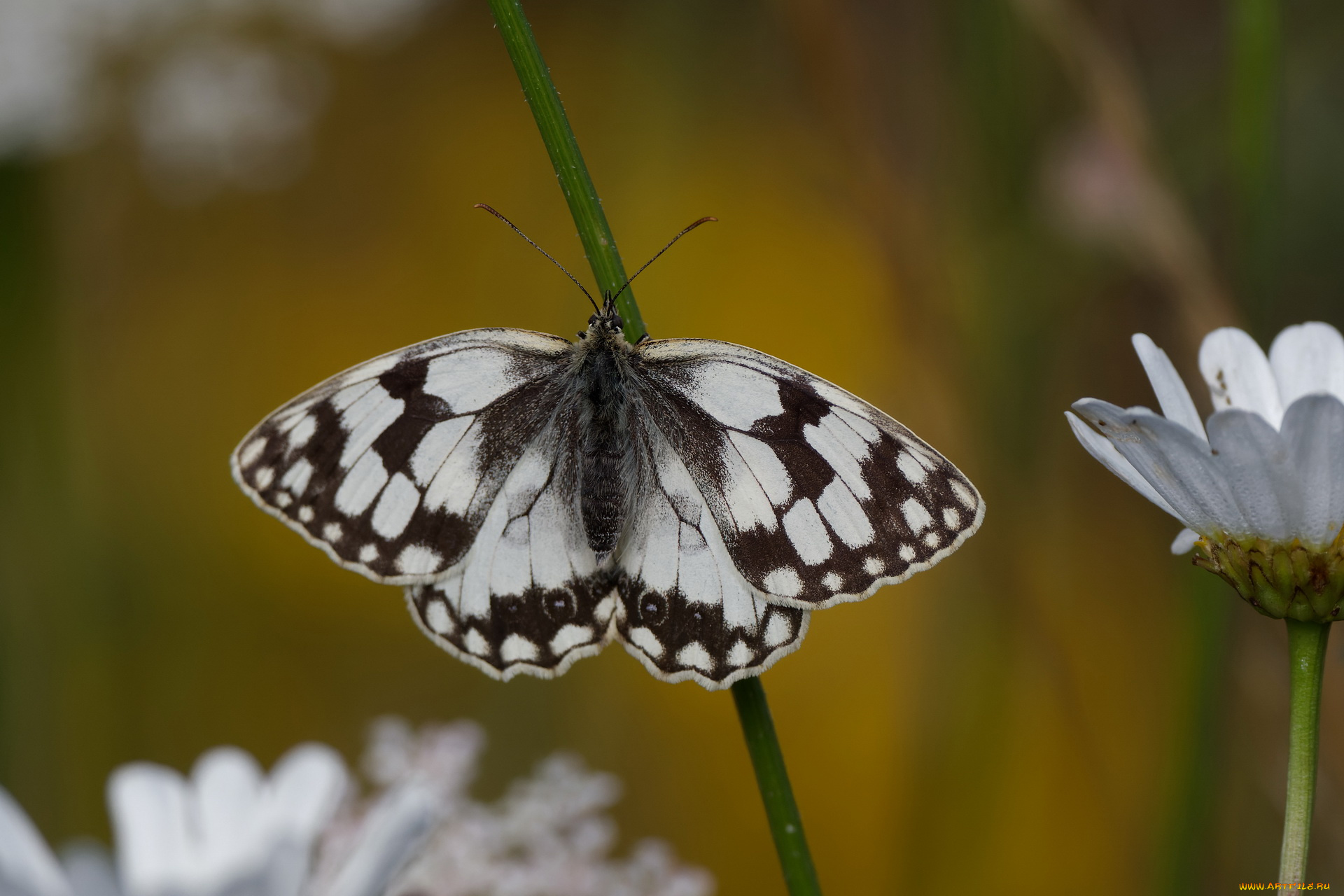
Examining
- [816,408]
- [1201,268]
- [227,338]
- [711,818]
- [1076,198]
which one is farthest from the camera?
[227,338]

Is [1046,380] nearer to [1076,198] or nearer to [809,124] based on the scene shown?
[1076,198]

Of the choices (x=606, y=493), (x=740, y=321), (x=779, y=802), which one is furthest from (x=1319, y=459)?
(x=740, y=321)

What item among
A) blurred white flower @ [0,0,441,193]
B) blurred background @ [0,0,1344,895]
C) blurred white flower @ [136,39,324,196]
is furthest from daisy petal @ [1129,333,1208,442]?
blurred white flower @ [136,39,324,196]

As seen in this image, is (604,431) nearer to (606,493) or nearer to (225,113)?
(606,493)

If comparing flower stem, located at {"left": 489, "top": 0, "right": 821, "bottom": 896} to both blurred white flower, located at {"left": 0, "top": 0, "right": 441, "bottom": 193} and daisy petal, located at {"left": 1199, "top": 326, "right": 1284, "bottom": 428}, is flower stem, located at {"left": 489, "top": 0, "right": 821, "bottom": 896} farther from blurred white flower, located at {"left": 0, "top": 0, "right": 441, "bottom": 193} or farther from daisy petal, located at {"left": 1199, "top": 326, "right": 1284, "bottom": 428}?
blurred white flower, located at {"left": 0, "top": 0, "right": 441, "bottom": 193}

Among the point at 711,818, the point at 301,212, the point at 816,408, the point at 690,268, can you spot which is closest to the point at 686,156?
the point at 690,268

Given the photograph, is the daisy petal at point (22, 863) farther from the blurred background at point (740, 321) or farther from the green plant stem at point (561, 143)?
the blurred background at point (740, 321)

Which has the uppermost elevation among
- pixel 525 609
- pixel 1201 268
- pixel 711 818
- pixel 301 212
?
pixel 301 212
